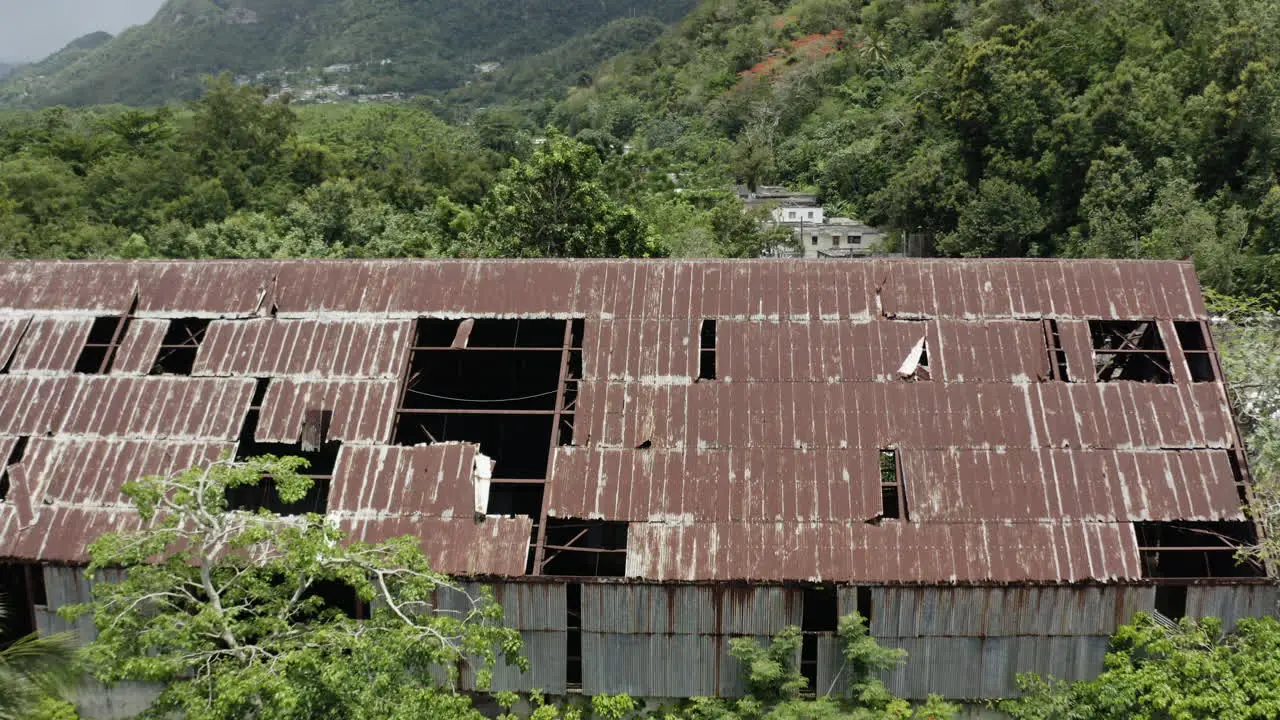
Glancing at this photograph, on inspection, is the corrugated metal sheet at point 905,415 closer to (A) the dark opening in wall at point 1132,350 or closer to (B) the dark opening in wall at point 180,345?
(A) the dark opening in wall at point 1132,350

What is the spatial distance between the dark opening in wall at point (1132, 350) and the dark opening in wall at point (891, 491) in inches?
196

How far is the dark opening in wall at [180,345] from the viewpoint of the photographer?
22438 millimetres

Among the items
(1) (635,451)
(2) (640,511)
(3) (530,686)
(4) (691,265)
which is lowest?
(3) (530,686)

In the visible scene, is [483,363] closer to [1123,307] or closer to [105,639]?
[105,639]

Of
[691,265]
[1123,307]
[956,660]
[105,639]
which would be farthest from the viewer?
[691,265]

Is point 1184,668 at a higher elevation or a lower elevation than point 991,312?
lower

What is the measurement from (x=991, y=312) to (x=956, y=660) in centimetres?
780

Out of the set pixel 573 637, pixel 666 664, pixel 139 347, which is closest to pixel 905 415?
pixel 666 664

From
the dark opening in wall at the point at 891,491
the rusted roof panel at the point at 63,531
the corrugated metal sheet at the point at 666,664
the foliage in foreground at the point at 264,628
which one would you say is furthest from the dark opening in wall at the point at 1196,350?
the rusted roof panel at the point at 63,531

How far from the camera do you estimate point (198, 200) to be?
65812mm

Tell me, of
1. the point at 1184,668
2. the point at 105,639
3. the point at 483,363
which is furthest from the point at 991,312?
the point at 105,639

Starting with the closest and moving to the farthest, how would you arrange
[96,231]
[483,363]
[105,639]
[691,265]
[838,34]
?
[105,639] < [691,265] < [483,363] < [96,231] < [838,34]

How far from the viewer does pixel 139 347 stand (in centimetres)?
2195

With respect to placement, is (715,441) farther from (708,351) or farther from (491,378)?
(491,378)
